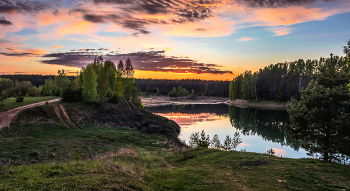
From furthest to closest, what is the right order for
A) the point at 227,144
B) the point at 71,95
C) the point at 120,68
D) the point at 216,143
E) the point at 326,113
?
the point at 120,68, the point at 71,95, the point at 216,143, the point at 227,144, the point at 326,113

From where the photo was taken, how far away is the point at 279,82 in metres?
103

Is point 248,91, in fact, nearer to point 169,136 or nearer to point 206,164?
point 169,136

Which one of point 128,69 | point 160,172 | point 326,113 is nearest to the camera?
point 160,172

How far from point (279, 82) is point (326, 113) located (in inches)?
3803

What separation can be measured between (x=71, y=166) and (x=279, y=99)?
9786 cm

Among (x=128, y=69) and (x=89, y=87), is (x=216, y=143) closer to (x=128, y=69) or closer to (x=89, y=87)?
(x=89, y=87)

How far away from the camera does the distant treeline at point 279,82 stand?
9219 centimetres

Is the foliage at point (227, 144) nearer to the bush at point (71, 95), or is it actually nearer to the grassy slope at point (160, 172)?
the grassy slope at point (160, 172)

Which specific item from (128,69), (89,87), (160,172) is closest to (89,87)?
(89,87)

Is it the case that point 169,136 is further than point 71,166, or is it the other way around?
point 169,136

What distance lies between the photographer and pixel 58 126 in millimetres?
28141

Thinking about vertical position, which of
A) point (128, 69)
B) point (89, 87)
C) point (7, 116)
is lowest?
point (7, 116)

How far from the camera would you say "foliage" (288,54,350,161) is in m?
15.1

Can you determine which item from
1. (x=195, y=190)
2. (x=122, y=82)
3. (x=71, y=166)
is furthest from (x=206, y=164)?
(x=122, y=82)
